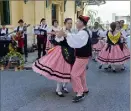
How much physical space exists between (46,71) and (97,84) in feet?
6.40

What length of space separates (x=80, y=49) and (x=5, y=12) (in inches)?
362

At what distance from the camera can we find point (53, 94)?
6.99 m

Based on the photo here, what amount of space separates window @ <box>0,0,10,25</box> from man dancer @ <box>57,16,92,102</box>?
28.9ft

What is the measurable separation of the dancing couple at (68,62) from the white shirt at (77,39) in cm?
6

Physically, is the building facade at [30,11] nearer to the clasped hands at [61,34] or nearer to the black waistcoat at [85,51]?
the clasped hands at [61,34]

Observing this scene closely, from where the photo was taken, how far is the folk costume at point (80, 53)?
6039 mm

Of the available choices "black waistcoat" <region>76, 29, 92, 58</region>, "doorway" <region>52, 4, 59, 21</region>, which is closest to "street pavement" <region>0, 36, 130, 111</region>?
"black waistcoat" <region>76, 29, 92, 58</region>

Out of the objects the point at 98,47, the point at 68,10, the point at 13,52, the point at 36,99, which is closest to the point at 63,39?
the point at 36,99

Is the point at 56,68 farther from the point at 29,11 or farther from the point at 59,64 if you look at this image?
the point at 29,11

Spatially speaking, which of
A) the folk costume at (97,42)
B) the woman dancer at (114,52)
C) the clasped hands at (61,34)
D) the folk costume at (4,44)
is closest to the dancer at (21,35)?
the folk costume at (4,44)

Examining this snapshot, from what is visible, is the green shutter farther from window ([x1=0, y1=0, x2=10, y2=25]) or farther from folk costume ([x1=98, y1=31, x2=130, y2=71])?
folk costume ([x1=98, y1=31, x2=130, y2=71])

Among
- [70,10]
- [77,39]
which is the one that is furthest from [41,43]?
[70,10]

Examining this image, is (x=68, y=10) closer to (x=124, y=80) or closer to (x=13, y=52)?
(x=13, y=52)

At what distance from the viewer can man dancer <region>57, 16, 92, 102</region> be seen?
19.8 ft
